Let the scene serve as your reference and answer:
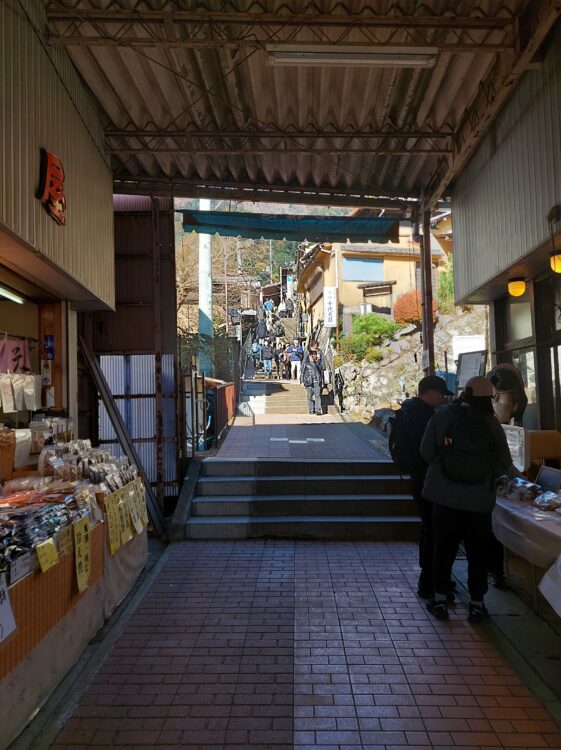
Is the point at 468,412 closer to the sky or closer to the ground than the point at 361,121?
closer to the ground

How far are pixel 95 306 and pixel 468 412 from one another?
495 centimetres

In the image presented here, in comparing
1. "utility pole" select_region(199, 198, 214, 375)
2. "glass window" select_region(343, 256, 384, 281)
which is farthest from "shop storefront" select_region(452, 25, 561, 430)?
"glass window" select_region(343, 256, 384, 281)

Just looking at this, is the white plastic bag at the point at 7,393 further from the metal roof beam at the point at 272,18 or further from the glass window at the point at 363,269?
the glass window at the point at 363,269

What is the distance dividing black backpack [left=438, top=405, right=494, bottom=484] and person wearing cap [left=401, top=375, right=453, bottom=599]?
551mm

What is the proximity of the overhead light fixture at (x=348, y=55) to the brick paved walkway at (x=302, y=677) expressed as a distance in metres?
5.09

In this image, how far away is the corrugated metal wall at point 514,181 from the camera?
4.89 metres

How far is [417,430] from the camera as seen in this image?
4.78 metres

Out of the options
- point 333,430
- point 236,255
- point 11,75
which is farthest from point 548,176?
point 236,255

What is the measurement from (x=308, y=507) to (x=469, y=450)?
3363 mm

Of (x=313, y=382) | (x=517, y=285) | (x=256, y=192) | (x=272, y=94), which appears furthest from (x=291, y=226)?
(x=313, y=382)

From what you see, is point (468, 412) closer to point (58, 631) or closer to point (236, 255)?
point (58, 631)

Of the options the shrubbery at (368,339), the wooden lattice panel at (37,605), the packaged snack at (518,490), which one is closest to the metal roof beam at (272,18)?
the packaged snack at (518,490)

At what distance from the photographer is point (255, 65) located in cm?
552

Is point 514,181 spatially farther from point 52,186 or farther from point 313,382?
point 313,382
